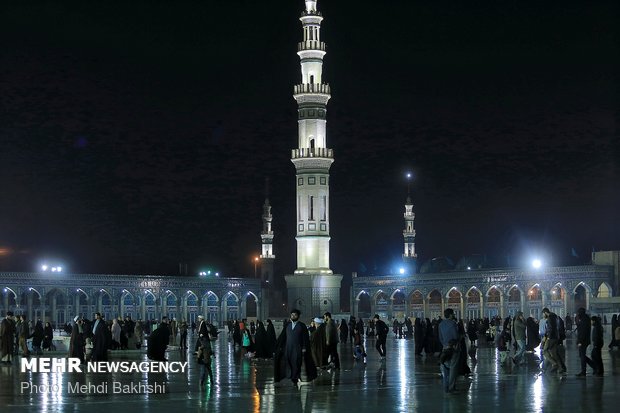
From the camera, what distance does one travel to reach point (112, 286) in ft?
261

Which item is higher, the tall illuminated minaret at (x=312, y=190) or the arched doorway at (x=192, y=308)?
the tall illuminated minaret at (x=312, y=190)

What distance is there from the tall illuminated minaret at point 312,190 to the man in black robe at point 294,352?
38574 mm

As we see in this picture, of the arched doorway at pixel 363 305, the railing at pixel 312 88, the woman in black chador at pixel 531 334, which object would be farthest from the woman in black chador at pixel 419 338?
the arched doorway at pixel 363 305

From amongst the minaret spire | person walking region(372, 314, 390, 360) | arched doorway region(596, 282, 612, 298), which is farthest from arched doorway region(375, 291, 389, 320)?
person walking region(372, 314, 390, 360)

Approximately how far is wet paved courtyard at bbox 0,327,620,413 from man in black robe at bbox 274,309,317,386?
0.81 ft

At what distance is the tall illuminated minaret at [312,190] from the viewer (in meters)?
55.7

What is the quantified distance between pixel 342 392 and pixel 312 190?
A: 1566 inches

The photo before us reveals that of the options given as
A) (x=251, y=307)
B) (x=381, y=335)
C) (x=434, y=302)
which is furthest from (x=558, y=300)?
(x=381, y=335)

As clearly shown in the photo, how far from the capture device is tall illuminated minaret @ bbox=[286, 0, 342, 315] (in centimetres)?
5569

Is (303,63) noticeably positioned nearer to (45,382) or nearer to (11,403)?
(45,382)

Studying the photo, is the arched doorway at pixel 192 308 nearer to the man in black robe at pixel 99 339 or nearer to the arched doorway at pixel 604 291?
the arched doorway at pixel 604 291

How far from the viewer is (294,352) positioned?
16688mm

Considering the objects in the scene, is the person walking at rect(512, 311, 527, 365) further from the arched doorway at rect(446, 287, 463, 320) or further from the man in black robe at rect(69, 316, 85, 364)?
the arched doorway at rect(446, 287, 463, 320)

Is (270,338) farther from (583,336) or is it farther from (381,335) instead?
(583,336)
